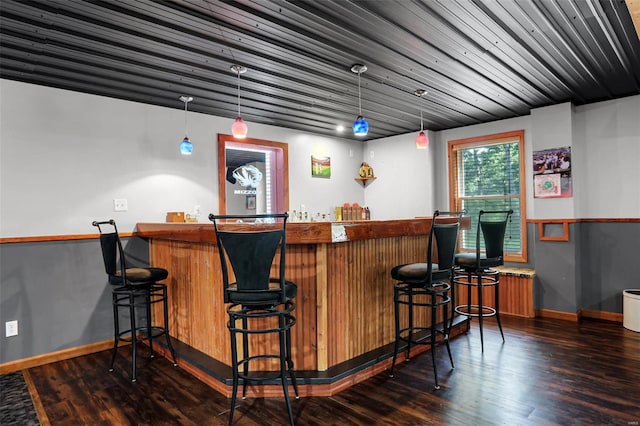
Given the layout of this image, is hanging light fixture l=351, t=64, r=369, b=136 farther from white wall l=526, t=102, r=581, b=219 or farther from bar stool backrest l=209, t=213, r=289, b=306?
white wall l=526, t=102, r=581, b=219

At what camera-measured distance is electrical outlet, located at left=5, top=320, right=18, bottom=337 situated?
327 centimetres

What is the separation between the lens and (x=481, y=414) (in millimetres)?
2326

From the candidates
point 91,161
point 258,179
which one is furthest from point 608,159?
point 91,161

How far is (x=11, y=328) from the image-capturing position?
10.8 feet

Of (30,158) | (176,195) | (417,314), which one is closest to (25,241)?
(30,158)

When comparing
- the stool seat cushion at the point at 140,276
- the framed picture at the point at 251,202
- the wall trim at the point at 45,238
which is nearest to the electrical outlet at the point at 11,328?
the wall trim at the point at 45,238

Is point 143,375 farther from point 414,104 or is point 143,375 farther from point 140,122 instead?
point 414,104

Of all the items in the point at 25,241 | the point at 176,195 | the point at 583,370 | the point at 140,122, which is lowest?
the point at 583,370

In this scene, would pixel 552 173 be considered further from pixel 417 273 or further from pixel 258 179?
pixel 258 179

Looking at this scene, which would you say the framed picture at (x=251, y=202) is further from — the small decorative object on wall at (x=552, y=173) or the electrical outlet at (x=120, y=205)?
the small decorative object on wall at (x=552, y=173)

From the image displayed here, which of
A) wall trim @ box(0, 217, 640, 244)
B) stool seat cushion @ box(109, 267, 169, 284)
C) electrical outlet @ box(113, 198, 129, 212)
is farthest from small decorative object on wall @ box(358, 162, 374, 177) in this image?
stool seat cushion @ box(109, 267, 169, 284)

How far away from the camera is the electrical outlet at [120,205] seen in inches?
154

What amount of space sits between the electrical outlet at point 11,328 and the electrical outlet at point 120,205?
1.31 m

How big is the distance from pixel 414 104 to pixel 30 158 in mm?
4050
